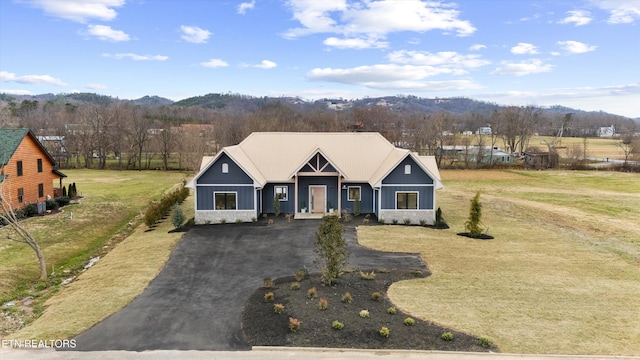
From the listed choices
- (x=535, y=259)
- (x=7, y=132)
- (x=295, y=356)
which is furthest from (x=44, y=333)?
(x=7, y=132)

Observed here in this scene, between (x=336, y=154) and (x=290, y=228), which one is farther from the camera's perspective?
(x=336, y=154)

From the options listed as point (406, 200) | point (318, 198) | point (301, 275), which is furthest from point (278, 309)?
point (406, 200)

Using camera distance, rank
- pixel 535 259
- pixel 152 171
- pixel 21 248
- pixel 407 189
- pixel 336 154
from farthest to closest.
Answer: pixel 152 171 < pixel 336 154 < pixel 407 189 < pixel 21 248 < pixel 535 259

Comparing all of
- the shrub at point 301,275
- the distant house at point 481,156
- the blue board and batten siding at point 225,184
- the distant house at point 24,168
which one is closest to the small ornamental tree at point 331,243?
the shrub at point 301,275

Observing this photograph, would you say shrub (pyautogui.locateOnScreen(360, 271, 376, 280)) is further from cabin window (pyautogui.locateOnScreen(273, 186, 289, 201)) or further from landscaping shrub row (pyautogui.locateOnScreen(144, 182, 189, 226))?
landscaping shrub row (pyautogui.locateOnScreen(144, 182, 189, 226))

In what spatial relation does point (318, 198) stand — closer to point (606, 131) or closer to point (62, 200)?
point (62, 200)

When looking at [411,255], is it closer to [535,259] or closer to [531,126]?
[535,259]

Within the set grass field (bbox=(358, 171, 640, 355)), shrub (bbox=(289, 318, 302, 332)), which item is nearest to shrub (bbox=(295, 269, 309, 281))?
grass field (bbox=(358, 171, 640, 355))
